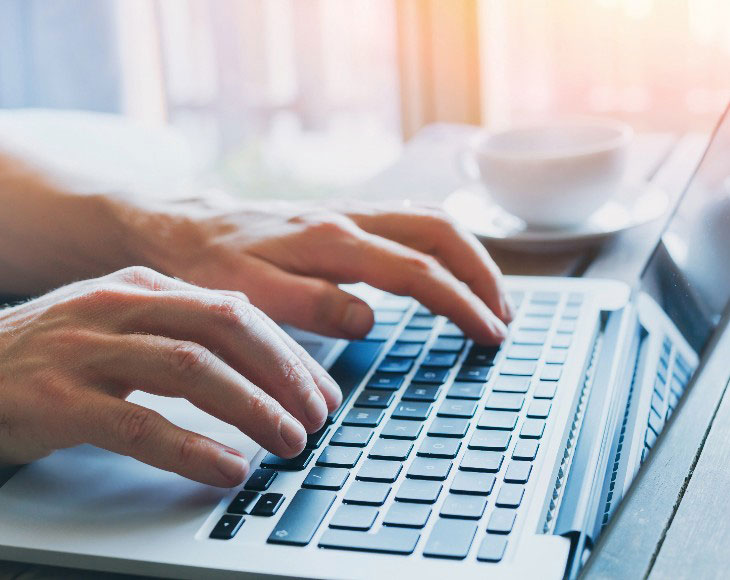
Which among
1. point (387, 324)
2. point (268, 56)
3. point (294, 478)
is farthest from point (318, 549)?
point (268, 56)

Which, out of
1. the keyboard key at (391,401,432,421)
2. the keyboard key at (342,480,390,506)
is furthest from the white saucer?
the keyboard key at (342,480,390,506)

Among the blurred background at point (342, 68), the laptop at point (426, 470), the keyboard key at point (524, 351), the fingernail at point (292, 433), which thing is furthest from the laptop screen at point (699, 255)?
the blurred background at point (342, 68)

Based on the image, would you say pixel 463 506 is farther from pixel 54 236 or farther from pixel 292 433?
pixel 54 236

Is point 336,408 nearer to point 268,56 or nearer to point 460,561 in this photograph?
point 460,561

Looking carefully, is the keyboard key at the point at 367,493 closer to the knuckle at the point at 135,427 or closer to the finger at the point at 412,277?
the knuckle at the point at 135,427

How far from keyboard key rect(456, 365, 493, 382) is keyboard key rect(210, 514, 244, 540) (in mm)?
205

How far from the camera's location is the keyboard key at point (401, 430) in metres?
0.50

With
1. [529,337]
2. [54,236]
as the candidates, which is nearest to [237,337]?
[529,337]

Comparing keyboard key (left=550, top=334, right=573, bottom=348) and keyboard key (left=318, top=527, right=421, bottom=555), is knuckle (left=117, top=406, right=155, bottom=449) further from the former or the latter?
keyboard key (left=550, top=334, right=573, bottom=348)

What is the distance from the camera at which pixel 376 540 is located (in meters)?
0.40

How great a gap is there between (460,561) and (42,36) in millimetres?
2513

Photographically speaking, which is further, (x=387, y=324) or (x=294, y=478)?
(x=387, y=324)

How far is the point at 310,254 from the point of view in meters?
0.69

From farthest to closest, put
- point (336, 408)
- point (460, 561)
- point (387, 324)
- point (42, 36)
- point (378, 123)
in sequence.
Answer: point (378, 123) → point (42, 36) → point (387, 324) → point (336, 408) → point (460, 561)
